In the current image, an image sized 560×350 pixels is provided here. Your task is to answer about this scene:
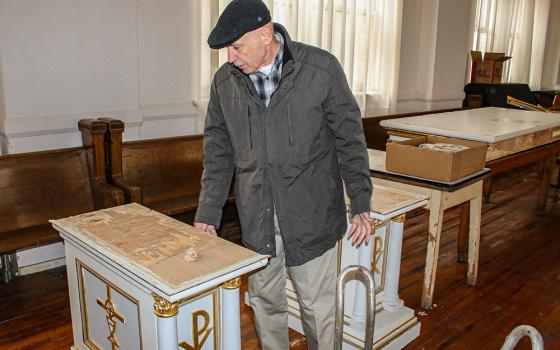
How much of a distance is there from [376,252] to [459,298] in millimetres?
973

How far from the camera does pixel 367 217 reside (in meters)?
2.03

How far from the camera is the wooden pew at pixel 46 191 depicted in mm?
2947

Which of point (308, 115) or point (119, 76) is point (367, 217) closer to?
point (308, 115)

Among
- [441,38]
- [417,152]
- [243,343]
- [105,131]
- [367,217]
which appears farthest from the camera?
[441,38]

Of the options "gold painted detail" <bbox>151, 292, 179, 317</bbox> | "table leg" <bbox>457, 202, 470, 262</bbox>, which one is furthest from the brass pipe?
"table leg" <bbox>457, 202, 470, 262</bbox>

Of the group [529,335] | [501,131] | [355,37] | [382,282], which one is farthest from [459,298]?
[355,37]

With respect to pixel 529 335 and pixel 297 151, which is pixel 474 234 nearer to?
pixel 297 151

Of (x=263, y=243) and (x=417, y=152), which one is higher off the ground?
(x=417, y=152)

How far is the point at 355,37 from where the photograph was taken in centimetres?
561

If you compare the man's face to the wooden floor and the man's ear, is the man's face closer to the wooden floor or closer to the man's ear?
the man's ear

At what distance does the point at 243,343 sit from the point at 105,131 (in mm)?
1573

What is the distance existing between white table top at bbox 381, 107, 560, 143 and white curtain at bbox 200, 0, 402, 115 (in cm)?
126

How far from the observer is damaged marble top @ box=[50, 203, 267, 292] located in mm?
1691

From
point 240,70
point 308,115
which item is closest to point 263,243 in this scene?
point 308,115
